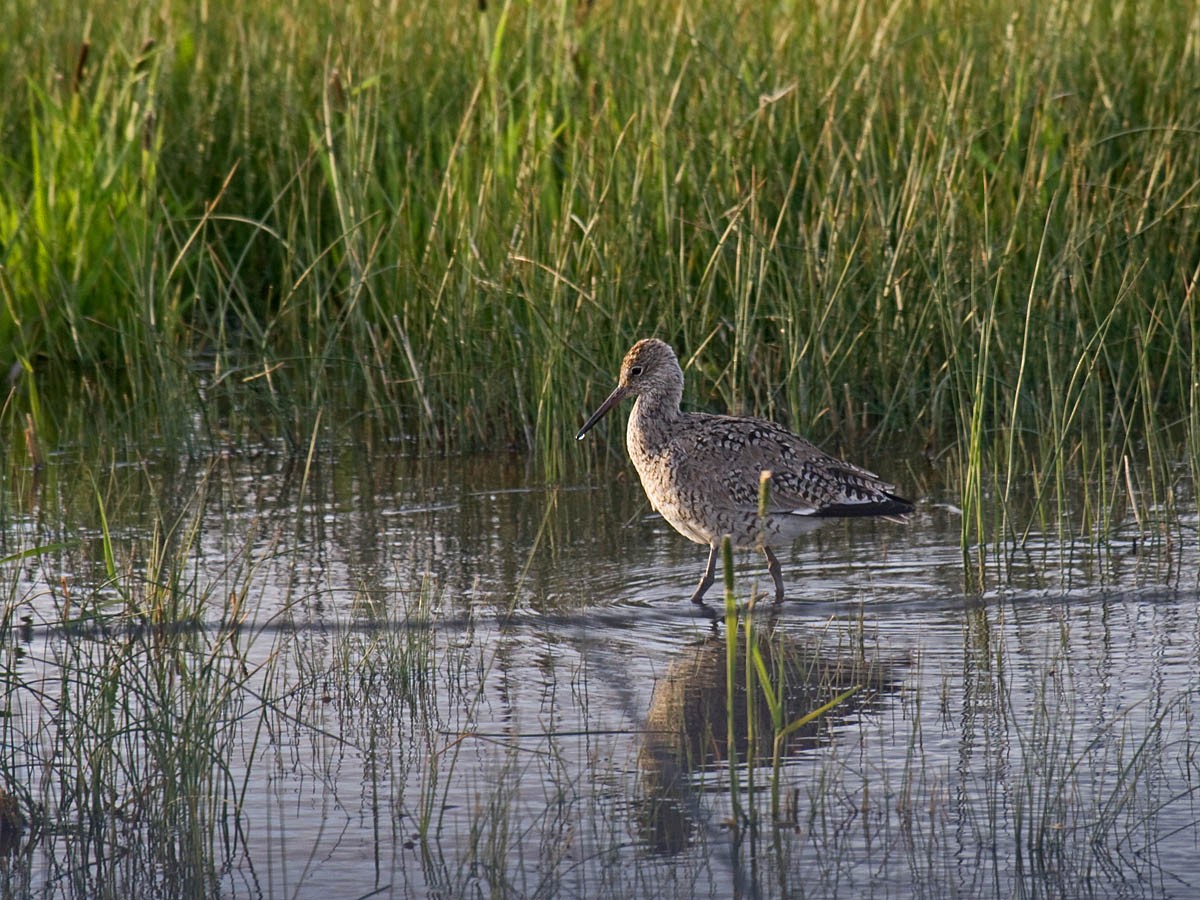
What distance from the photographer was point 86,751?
4.27m

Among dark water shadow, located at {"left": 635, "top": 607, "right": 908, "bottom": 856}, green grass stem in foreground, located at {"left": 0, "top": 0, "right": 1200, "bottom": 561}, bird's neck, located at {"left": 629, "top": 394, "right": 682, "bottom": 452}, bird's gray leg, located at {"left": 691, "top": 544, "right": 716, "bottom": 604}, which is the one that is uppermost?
green grass stem in foreground, located at {"left": 0, "top": 0, "right": 1200, "bottom": 561}

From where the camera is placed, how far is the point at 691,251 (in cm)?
836

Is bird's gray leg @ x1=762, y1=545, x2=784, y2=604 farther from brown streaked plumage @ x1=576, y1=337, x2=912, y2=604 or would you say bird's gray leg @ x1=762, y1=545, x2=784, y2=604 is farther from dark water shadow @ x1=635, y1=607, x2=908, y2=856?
dark water shadow @ x1=635, y1=607, x2=908, y2=856

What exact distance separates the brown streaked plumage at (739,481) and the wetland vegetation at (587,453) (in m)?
0.24

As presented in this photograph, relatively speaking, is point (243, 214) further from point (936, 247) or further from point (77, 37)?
point (936, 247)

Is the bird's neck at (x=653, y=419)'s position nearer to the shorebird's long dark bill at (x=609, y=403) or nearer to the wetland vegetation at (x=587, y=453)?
the shorebird's long dark bill at (x=609, y=403)

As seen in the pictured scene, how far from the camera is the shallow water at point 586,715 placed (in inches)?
155

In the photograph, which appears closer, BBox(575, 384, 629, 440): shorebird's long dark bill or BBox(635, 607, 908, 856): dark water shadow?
BBox(635, 607, 908, 856): dark water shadow

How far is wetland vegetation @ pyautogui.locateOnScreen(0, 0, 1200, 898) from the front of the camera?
163 inches

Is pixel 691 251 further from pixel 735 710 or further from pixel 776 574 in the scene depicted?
pixel 735 710

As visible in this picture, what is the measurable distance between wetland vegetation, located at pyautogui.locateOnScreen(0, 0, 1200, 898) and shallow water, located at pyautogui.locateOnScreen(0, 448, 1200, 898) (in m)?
0.02

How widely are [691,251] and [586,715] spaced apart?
3.77m

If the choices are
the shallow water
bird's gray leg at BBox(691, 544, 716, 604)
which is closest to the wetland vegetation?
the shallow water

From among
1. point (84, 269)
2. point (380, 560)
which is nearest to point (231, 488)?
point (380, 560)
